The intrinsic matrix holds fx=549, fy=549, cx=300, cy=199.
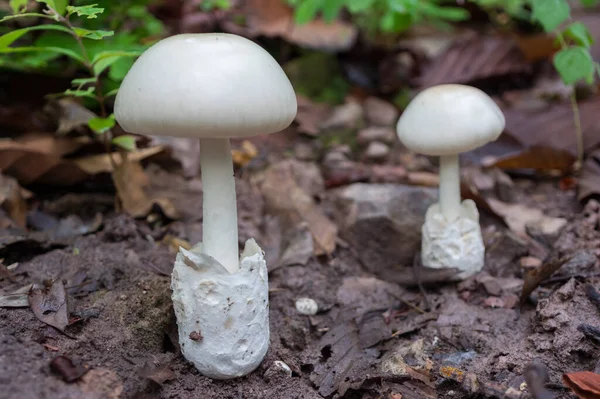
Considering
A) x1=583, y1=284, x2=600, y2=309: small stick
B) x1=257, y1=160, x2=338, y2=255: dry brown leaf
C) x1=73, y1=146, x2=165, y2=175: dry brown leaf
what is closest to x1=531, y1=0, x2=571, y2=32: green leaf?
x1=583, y1=284, x2=600, y2=309: small stick

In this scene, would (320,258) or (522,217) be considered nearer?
(320,258)

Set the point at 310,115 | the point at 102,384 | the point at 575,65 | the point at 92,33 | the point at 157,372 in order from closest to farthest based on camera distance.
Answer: the point at 102,384, the point at 157,372, the point at 92,33, the point at 575,65, the point at 310,115

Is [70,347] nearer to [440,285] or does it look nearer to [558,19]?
[440,285]

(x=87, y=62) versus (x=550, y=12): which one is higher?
(x=550, y=12)

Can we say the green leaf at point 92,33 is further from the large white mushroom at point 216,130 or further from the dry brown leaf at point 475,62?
the dry brown leaf at point 475,62

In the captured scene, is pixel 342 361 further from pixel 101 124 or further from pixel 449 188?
pixel 101 124

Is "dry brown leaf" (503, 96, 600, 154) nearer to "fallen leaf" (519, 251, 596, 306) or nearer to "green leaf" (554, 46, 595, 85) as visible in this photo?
"green leaf" (554, 46, 595, 85)

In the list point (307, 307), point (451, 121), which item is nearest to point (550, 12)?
point (451, 121)

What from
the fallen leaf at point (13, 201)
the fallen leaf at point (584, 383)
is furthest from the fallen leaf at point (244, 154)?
the fallen leaf at point (584, 383)
